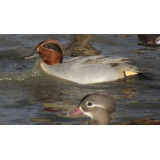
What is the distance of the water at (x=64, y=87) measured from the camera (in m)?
8.09

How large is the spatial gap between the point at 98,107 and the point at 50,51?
4.12 m

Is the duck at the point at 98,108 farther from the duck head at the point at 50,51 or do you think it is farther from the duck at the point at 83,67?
the duck head at the point at 50,51

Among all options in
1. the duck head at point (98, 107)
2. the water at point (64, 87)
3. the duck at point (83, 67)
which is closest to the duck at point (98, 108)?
the duck head at point (98, 107)

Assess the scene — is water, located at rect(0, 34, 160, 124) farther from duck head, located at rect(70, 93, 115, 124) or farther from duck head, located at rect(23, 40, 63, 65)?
duck head, located at rect(70, 93, 115, 124)

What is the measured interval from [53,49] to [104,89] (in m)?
1.77

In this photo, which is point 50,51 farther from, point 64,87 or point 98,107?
point 98,107

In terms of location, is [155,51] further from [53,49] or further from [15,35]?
[15,35]

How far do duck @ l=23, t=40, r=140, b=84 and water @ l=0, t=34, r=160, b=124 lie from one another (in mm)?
159

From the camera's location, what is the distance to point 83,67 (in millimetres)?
10172

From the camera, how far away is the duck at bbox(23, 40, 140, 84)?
10148 mm

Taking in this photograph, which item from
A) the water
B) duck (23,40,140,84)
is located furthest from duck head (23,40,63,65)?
the water

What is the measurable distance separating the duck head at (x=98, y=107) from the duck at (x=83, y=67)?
3141 mm

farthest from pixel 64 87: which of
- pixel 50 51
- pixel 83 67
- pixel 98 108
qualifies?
Answer: pixel 98 108

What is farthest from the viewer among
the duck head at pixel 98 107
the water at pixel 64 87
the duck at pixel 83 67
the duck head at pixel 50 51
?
the duck head at pixel 50 51
